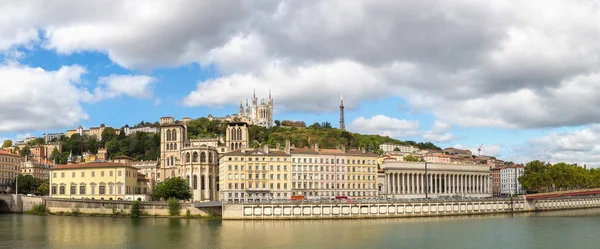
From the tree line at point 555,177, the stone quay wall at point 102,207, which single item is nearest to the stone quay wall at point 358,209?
the stone quay wall at point 102,207

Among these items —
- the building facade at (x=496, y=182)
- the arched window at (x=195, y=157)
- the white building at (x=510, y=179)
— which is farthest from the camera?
the building facade at (x=496, y=182)

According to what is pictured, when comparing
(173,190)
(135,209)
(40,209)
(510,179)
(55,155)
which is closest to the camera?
(135,209)

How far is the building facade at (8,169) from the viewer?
121 metres

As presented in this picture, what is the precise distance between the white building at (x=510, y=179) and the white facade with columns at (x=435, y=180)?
117 ft

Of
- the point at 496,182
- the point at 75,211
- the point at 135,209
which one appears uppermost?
the point at 135,209

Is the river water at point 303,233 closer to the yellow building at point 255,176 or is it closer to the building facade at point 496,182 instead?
the yellow building at point 255,176

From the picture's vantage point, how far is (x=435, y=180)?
128500 mm

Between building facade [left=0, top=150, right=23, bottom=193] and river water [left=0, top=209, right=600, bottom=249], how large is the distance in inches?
1788

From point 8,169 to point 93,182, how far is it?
3813 centimetres

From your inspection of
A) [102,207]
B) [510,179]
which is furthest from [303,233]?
[510,179]

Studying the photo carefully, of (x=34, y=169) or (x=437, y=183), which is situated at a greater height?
(x=34, y=169)

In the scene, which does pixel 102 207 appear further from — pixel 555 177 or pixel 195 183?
pixel 555 177

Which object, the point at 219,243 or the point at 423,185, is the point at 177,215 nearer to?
the point at 219,243

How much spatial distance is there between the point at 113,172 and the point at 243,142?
29152 millimetres
